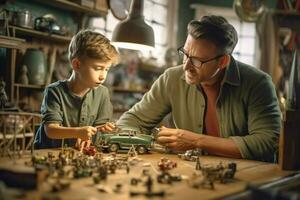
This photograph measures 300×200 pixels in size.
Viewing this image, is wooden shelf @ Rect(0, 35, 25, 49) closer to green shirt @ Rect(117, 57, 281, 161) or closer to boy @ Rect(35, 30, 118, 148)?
boy @ Rect(35, 30, 118, 148)

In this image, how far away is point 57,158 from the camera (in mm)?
1912

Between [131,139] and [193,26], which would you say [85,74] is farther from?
[193,26]

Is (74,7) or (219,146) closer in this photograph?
(219,146)

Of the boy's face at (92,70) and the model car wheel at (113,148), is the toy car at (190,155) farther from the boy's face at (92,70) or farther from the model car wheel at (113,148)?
the boy's face at (92,70)

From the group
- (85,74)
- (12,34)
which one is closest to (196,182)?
(85,74)

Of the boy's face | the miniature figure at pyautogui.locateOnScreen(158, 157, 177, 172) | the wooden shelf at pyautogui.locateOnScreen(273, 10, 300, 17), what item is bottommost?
the miniature figure at pyautogui.locateOnScreen(158, 157, 177, 172)

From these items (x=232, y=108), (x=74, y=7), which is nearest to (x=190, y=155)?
(x=232, y=108)

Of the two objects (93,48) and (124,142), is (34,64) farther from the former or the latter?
(124,142)

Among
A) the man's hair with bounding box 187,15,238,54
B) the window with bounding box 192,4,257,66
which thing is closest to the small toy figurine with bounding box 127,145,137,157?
the man's hair with bounding box 187,15,238,54

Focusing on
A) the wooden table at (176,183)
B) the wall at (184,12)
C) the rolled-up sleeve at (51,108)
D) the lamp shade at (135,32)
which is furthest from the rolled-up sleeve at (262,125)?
the wall at (184,12)

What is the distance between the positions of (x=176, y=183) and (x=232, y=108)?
1.05 m

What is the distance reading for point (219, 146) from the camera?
2.27 m

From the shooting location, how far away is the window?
7074mm

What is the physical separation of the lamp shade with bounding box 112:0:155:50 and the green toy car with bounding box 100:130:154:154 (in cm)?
67
